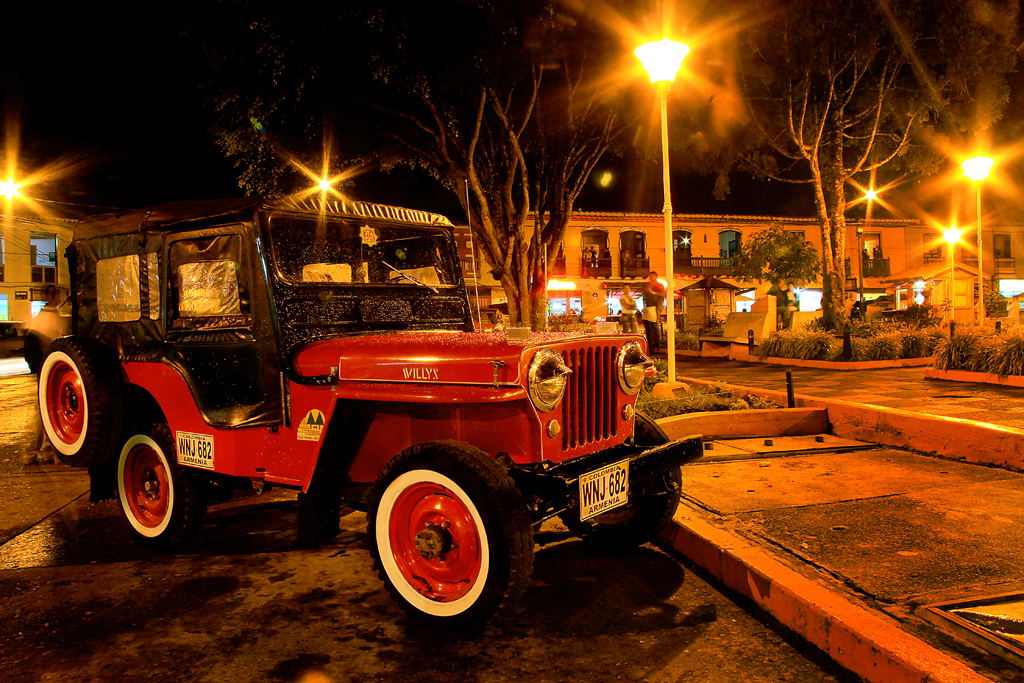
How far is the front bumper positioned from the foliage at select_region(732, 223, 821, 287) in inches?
827

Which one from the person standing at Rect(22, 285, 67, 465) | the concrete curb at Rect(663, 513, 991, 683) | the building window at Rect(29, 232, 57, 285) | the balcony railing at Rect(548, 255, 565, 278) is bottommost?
the concrete curb at Rect(663, 513, 991, 683)

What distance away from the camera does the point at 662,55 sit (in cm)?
852

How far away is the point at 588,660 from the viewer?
9.48 feet

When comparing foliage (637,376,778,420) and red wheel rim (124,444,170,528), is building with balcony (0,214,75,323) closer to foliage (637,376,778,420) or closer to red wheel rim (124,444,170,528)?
red wheel rim (124,444,170,528)

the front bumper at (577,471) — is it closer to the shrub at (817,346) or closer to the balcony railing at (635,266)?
the shrub at (817,346)

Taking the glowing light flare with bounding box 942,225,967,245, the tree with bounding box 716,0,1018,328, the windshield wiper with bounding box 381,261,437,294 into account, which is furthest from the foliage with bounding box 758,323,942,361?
the windshield wiper with bounding box 381,261,437,294

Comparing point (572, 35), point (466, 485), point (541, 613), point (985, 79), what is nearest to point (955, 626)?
point (541, 613)

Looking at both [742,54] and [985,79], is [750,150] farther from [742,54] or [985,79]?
[985,79]

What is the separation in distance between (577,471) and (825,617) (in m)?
1.28

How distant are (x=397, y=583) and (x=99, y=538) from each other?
9.11ft

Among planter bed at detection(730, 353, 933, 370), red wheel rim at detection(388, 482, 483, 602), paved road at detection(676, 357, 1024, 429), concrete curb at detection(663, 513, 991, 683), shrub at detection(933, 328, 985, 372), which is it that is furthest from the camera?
planter bed at detection(730, 353, 933, 370)

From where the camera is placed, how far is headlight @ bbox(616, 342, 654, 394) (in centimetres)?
369

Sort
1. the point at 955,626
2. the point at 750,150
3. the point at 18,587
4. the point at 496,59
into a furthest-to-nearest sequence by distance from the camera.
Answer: the point at 750,150
the point at 496,59
the point at 18,587
the point at 955,626

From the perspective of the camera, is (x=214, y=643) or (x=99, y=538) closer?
(x=214, y=643)
